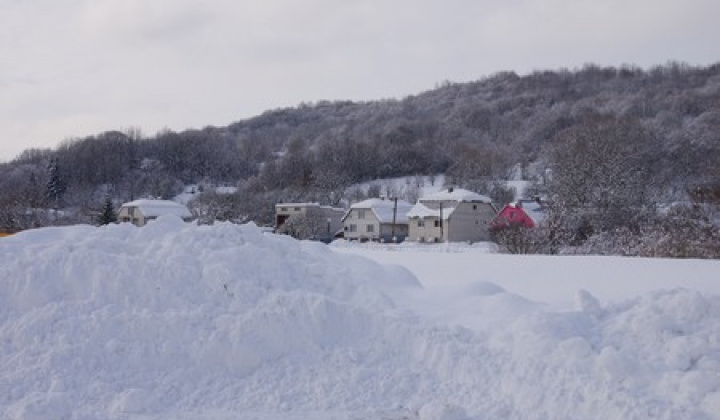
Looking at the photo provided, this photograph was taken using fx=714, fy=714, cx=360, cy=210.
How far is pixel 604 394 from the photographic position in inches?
251

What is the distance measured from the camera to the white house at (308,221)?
2089 inches

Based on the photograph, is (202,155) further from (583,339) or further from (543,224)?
(583,339)

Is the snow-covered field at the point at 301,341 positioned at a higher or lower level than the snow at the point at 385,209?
higher

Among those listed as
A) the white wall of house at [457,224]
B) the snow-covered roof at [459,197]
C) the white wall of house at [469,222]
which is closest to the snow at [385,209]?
the white wall of house at [457,224]

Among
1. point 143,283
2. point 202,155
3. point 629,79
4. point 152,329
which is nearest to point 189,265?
point 143,283

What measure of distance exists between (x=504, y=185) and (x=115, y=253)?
67.0 metres

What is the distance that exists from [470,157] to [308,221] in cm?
3478

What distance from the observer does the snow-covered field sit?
6535 mm

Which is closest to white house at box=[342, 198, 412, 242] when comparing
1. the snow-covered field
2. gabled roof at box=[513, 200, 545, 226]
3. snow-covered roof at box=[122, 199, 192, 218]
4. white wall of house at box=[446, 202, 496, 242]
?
white wall of house at box=[446, 202, 496, 242]

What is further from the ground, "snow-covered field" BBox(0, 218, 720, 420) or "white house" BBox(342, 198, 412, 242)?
"snow-covered field" BBox(0, 218, 720, 420)

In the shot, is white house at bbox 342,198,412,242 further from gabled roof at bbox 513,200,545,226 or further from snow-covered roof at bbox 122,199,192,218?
snow-covered roof at bbox 122,199,192,218

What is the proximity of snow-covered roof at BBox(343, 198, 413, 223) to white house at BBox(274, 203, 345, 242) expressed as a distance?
8.76ft

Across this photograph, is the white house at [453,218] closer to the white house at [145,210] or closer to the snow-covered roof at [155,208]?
the white house at [145,210]

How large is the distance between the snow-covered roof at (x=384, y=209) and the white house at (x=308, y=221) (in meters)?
2.67
